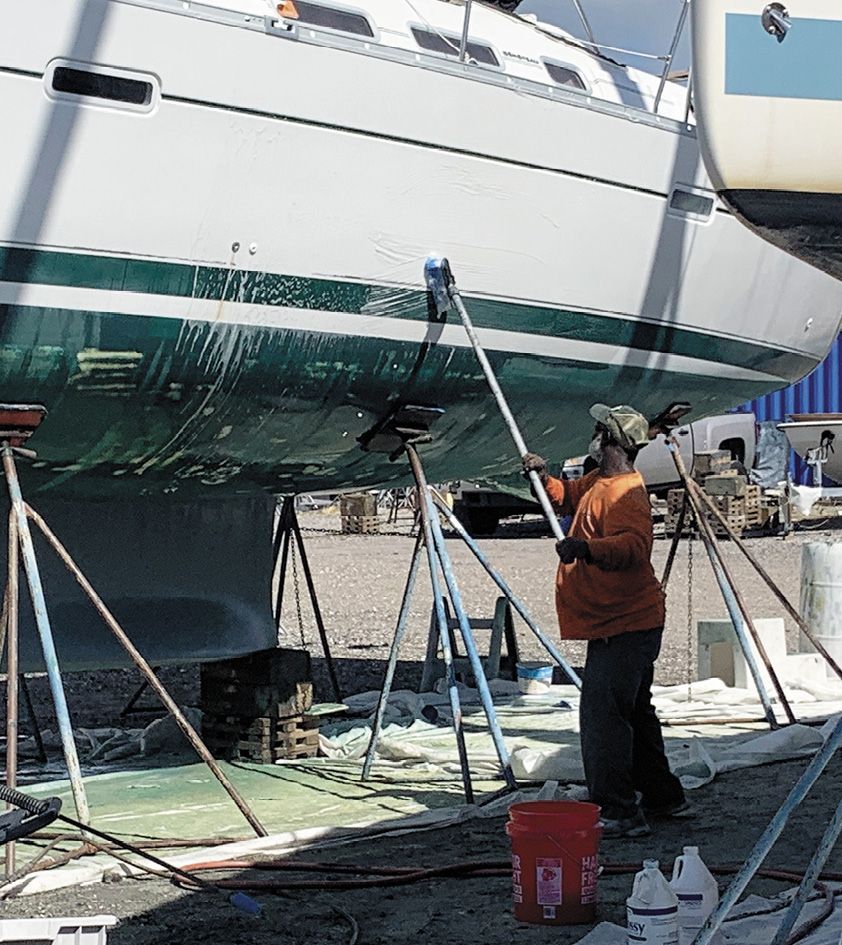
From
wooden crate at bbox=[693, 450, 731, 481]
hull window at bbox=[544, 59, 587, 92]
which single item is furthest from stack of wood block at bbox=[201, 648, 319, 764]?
wooden crate at bbox=[693, 450, 731, 481]

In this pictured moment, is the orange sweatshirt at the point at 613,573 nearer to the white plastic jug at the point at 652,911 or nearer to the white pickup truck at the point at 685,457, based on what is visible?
the white plastic jug at the point at 652,911

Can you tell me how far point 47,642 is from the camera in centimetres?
551

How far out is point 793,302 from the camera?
26.8ft

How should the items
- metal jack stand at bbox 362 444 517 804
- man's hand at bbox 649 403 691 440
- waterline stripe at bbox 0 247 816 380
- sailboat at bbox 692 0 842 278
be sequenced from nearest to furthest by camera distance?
1. sailboat at bbox 692 0 842 278
2. waterline stripe at bbox 0 247 816 380
3. metal jack stand at bbox 362 444 517 804
4. man's hand at bbox 649 403 691 440

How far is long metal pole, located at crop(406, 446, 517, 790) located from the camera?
622cm

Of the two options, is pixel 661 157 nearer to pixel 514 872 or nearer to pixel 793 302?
pixel 793 302

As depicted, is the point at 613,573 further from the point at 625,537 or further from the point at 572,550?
the point at 572,550

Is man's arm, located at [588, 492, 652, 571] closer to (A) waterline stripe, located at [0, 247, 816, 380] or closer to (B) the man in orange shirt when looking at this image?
(B) the man in orange shirt

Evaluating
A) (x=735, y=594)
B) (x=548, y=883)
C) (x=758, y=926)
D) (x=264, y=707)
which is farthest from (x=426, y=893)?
(x=735, y=594)

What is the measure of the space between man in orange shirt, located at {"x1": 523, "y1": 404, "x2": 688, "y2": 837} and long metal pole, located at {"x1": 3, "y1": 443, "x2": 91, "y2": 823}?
5.60ft

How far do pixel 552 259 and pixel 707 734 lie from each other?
2397 mm

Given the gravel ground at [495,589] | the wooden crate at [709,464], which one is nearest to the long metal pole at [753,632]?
the gravel ground at [495,589]

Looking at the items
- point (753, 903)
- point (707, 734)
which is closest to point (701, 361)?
point (707, 734)

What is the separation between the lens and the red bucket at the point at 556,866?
175 inches
